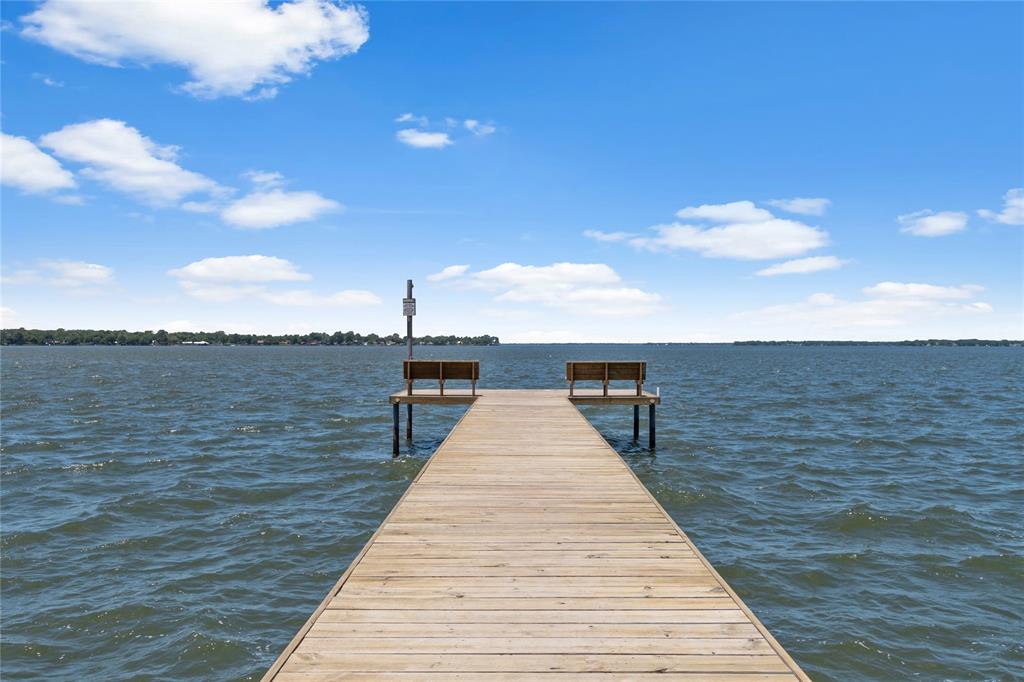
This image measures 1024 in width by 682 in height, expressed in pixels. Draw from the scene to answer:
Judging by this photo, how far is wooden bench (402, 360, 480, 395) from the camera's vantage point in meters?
16.7

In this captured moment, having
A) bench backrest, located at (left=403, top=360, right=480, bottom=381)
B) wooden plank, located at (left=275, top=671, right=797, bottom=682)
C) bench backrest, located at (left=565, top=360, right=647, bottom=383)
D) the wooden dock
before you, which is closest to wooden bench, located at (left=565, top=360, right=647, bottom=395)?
bench backrest, located at (left=565, top=360, right=647, bottom=383)

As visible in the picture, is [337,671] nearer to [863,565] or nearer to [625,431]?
[863,565]

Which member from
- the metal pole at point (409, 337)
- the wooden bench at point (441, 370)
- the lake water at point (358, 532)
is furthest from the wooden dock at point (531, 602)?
the metal pole at point (409, 337)

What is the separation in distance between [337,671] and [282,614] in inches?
180

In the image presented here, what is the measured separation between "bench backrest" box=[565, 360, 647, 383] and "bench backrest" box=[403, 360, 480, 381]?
2897 millimetres

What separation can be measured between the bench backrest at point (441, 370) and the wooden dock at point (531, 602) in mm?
9240

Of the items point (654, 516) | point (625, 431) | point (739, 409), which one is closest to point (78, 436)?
point (625, 431)

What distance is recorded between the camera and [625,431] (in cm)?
2192

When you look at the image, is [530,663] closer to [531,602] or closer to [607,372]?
[531,602]

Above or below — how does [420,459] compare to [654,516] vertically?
below

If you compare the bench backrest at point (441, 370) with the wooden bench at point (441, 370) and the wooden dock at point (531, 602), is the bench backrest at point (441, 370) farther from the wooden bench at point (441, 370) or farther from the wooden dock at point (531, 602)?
the wooden dock at point (531, 602)

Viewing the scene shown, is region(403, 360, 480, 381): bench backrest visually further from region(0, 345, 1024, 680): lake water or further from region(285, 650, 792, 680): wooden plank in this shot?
region(285, 650, 792, 680): wooden plank

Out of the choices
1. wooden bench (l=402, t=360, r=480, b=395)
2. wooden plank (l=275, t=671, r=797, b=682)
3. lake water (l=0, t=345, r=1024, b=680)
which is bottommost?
lake water (l=0, t=345, r=1024, b=680)

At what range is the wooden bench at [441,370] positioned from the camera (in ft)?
54.6
